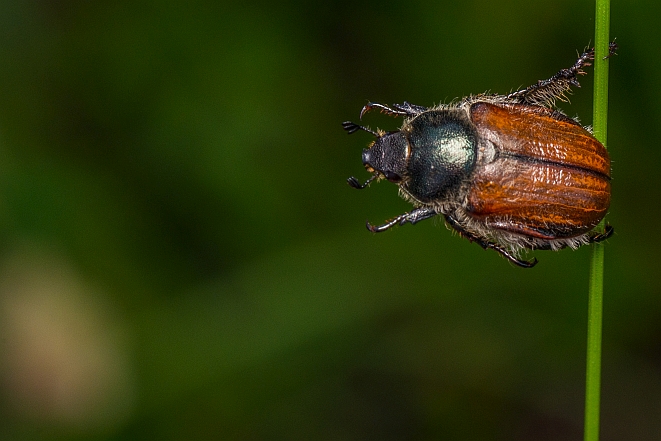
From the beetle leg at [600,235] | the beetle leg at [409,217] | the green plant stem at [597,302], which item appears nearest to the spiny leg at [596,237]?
the beetle leg at [600,235]

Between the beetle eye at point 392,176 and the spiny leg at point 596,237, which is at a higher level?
the beetle eye at point 392,176

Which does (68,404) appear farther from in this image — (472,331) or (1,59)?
(472,331)

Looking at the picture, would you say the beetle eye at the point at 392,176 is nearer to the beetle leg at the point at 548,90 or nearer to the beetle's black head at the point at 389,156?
the beetle's black head at the point at 389,156

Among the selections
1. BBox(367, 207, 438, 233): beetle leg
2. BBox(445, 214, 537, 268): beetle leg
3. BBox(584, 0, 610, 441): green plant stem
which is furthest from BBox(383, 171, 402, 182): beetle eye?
BBox(584, 0, 610, 441): green plant stem

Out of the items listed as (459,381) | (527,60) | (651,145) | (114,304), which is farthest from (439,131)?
(114,304)

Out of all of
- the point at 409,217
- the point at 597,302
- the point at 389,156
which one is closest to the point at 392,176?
the point at 389,156
